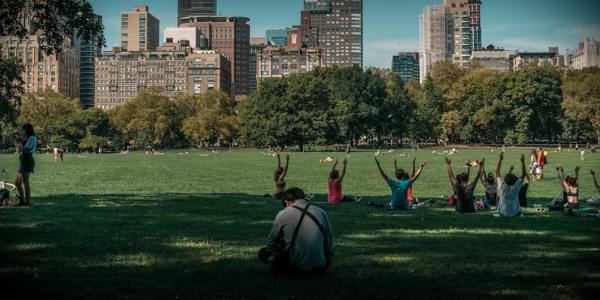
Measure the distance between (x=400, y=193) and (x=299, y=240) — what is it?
10243 mm

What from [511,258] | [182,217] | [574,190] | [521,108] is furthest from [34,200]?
[521,108]

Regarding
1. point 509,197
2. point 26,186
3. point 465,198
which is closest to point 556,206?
point 509,197

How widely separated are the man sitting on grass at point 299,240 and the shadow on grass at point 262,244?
0.79 ft

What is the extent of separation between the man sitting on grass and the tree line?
95.3 meters

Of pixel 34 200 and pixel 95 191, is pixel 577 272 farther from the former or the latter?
pixel 95 191

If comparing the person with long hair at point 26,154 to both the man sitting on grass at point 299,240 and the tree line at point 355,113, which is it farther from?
the tree line at point 355,113

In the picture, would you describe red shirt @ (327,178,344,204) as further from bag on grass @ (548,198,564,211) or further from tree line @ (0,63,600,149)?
tree line @ (0,63,600,149)

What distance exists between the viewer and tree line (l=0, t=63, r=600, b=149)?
10919cm

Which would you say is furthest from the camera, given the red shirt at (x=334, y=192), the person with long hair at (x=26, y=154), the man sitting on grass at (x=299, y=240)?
the red shirt at (x=334, y=192)

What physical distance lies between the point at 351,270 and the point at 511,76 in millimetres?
122210

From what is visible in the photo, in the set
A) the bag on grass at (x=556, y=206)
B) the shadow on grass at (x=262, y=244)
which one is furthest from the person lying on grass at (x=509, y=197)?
the bag on grass at (x=556, y=206)

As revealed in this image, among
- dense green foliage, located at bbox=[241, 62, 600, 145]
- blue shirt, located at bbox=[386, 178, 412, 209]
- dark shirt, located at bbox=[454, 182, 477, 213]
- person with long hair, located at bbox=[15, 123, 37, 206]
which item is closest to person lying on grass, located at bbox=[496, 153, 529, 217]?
dark shirt, located at bbox=[454, 182, 477, 213]

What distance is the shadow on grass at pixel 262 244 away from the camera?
27.7 feet

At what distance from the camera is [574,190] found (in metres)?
19.0
